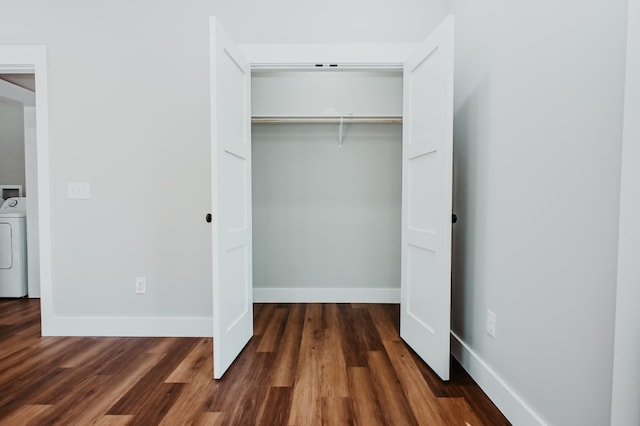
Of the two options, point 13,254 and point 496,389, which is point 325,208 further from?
point 13,254

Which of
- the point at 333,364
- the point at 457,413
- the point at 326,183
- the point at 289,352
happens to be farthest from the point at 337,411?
the point at 326,183

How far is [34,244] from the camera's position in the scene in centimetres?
322

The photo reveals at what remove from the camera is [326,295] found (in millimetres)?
3059

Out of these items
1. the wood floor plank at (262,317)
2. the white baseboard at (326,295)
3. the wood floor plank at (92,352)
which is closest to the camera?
the wood floor plank at (92,352)

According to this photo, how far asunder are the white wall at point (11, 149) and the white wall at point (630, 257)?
215 inches

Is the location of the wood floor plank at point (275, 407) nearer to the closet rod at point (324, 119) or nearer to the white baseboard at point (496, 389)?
the white baseboard at point (496, 389)

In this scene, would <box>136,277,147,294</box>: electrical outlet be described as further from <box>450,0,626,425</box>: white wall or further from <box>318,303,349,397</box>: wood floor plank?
<box>450,0,626,425</box>: white wall

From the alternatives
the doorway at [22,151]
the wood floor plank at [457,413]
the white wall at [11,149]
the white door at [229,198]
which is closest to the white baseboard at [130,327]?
the white door at [229,198]

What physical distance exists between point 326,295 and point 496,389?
1.75 meters

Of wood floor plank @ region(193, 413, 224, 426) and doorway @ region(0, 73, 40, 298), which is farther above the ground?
doorway @ region(0, 73, 40, 298)

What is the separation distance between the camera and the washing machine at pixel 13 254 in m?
3.17

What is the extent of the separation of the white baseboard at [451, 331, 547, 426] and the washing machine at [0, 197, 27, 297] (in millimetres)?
4056

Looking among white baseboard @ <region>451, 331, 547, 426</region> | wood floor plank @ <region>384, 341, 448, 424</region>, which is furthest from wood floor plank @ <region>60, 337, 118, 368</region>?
white baseboard @ <region>451, 331, 547, 426</region>

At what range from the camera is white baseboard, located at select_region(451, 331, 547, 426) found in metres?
1.28
